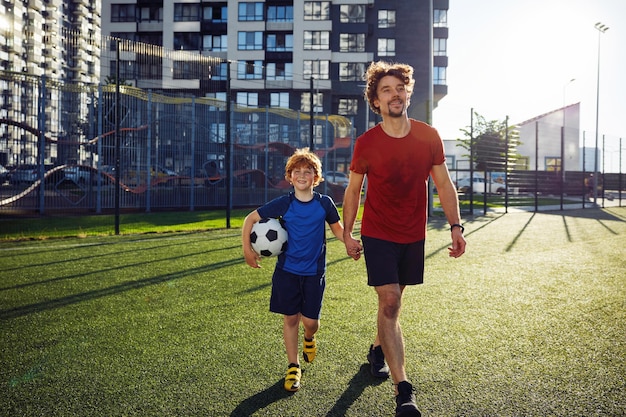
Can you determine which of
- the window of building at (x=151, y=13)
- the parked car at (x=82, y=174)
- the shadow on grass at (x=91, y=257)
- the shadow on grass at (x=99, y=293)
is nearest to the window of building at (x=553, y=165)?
the parked car at (x=82, y=174)

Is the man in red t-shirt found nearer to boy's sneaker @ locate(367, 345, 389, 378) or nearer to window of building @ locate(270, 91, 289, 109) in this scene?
boy's sneaker @ locate(367, 345, 389, 378)

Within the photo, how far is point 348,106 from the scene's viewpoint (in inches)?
1524

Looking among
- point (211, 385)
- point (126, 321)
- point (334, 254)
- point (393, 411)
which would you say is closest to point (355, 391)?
point (393, 411)

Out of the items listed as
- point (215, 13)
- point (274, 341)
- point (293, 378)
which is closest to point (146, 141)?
point (274, 341)

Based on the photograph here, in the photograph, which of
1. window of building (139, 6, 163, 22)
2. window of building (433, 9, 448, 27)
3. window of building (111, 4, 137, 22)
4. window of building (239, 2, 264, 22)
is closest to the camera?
window of building (239, 2, 264, 22)

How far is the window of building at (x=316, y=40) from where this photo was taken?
3809 cm

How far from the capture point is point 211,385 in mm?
2906

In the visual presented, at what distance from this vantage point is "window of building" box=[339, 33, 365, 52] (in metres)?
38.8

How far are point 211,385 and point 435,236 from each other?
28.9ft

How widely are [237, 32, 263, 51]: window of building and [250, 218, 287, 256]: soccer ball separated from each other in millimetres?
37382

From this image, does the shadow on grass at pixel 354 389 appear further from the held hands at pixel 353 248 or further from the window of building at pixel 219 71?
the window of building at pixel 219 71

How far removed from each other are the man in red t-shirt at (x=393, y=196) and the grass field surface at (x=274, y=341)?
0.53 meters

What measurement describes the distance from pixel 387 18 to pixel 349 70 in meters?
6.74

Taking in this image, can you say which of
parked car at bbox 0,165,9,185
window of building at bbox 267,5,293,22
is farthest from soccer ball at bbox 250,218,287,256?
window of building at bbox 267,5,293,22
